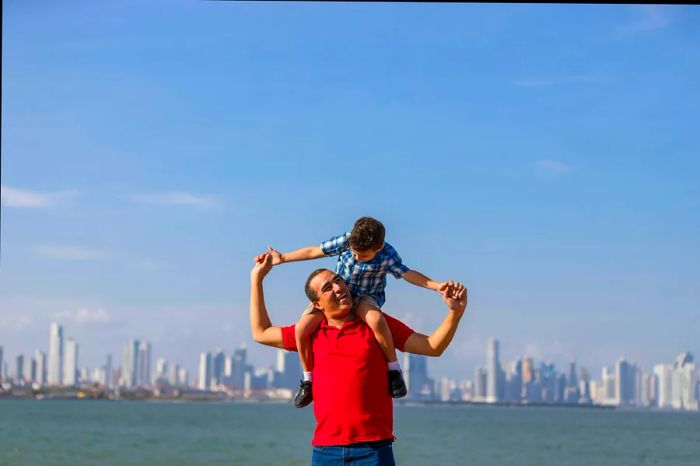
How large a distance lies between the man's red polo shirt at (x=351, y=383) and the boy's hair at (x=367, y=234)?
32cm

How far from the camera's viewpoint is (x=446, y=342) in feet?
15.8

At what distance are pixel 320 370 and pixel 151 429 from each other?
80.8m

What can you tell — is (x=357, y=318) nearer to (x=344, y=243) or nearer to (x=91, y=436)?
(x=344, y=243)

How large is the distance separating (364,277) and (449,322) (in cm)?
62

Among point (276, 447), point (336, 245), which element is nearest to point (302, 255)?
point (336, 245)

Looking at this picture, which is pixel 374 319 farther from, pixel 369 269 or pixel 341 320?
pixel 369 269

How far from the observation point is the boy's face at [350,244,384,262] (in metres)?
5.14

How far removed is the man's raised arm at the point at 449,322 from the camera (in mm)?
4758

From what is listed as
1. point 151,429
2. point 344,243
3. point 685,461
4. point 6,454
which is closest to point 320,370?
point 344,243

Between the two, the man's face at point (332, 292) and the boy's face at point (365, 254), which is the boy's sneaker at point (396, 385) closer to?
the man's face at point (332, 292)

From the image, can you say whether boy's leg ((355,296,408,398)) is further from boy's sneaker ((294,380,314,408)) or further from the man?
boy's sneaker ((294,380,314,408))

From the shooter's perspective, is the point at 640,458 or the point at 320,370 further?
the point at 640,458

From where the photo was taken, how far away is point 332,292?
4.87 metres

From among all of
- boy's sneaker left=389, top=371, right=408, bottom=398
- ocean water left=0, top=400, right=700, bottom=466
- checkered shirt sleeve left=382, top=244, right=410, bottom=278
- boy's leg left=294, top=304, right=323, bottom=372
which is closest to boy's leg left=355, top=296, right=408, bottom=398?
boy's sneaker left=389, top=371, right=408, bottom=398
